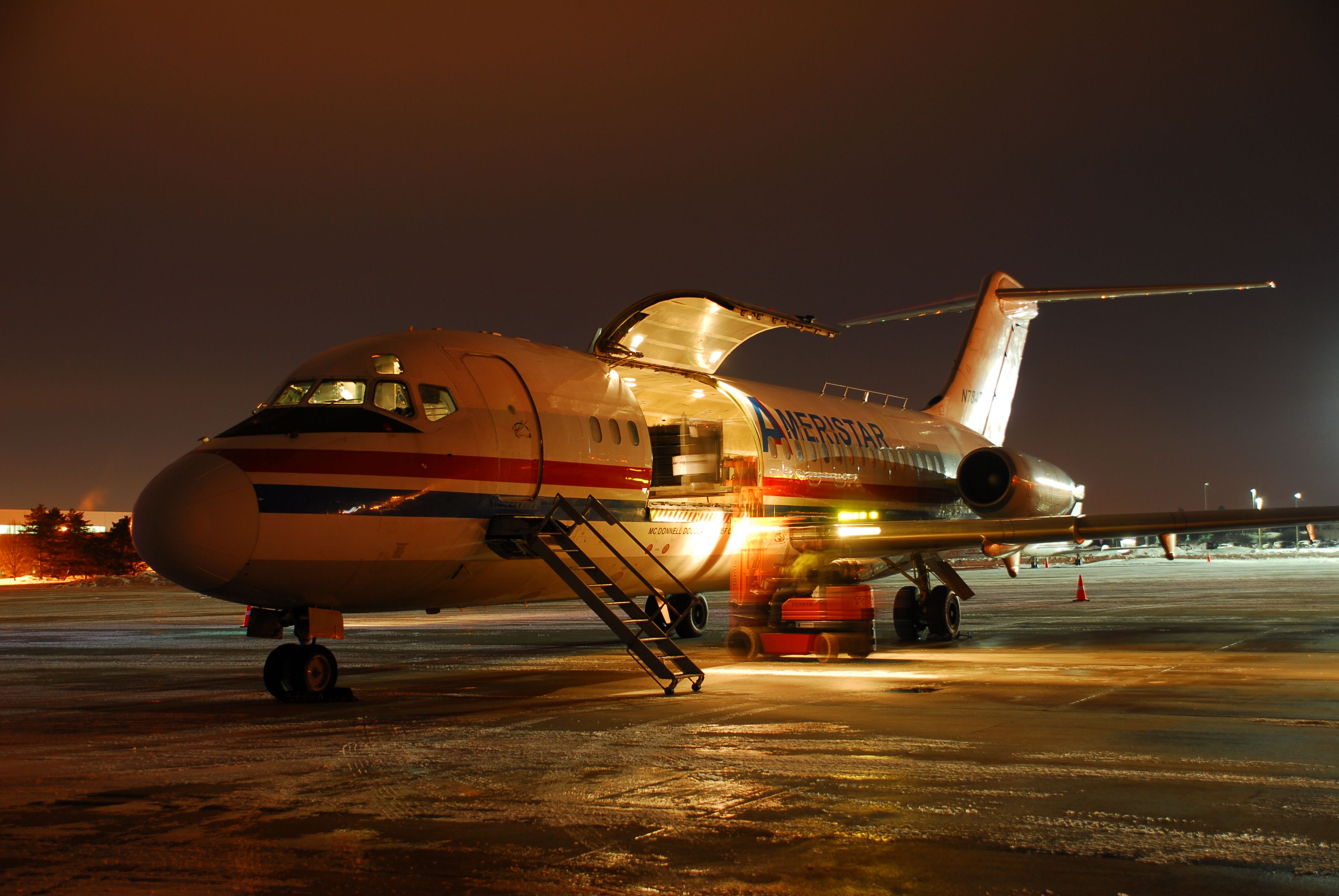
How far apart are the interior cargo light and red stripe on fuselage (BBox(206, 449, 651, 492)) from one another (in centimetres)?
459

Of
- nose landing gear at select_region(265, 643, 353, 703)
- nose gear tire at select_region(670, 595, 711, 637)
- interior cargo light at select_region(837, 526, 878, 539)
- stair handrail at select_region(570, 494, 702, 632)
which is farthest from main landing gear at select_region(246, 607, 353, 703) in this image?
interior cargo light at select_region(837, 526, 878, 539)

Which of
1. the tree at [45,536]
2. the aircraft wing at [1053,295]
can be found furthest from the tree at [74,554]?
the aircraft wing at [1053,295]

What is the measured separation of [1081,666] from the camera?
49.9ft

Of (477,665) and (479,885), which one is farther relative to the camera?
(477,665)

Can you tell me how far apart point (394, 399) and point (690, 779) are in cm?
623

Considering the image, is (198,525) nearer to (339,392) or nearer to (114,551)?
(339,392)

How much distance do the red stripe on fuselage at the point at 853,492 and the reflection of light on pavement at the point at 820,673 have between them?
3.67 m

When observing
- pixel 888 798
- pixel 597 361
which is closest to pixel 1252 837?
pixel 888 798

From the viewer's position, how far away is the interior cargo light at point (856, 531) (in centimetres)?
1802

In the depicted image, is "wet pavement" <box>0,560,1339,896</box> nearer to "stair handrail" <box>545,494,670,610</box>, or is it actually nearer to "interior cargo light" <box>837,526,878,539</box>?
"stair handrail" <box>545,494,670,610</box>

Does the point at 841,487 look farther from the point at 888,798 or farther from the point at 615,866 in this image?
the point at 615,866

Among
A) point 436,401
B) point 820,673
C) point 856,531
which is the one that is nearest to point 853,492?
point 856,531

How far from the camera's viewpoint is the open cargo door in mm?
16156

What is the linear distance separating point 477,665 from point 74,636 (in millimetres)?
11876
